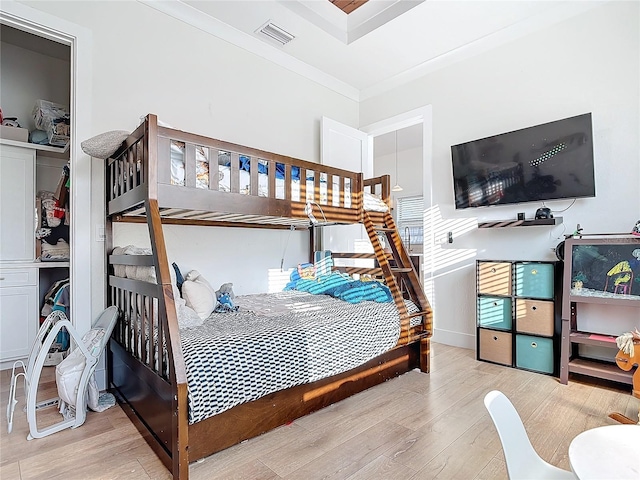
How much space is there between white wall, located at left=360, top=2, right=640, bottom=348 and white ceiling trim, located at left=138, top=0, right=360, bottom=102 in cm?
74

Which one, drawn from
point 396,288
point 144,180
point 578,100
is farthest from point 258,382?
point 578,100

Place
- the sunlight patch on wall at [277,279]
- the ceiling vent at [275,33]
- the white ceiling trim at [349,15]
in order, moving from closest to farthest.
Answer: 1. the white ceiling trim at [349,15]
2. the ceiling vent at [275,33]
3. the sunlight patch on wall at [277,279]

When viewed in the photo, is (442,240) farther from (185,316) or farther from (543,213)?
(185,316)

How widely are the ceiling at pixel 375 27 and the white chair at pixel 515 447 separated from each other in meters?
3.07

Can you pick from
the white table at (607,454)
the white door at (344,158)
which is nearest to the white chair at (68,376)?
the white table at (607,454)

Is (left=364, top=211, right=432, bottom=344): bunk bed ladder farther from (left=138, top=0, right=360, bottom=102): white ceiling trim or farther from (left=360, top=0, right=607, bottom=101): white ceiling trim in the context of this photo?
(left=138, top=0, right=360, bottom=102): white ceiling trim

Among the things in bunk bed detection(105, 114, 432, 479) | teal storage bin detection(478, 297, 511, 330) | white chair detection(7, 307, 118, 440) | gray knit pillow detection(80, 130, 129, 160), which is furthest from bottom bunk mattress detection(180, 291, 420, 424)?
gray knit pillow detection(80, 130, 129, 160)

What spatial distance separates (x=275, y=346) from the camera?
181cm

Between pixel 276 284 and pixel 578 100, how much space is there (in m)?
3.10

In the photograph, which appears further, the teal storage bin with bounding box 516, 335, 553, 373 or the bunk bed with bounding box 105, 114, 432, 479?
the teal storage bin with bounding box 516, 335, 553, 373

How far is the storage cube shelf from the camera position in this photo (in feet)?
8.73

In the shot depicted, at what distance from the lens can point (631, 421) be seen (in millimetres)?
1871

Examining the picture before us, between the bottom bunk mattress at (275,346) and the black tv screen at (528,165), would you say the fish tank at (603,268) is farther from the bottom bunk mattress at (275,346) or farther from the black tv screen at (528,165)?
the bottom bunk mattress at (275,346)

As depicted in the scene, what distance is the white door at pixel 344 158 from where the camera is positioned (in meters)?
3.86
